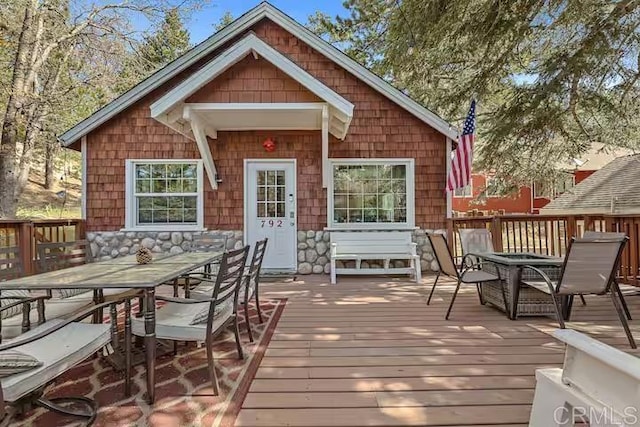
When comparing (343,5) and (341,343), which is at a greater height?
(343,5)

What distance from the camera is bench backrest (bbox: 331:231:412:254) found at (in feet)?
22.7

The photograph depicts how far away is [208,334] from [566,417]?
191 centimetres

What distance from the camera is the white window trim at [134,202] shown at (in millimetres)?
7199

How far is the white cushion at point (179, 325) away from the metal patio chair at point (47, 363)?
0.17m

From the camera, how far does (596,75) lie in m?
6.07

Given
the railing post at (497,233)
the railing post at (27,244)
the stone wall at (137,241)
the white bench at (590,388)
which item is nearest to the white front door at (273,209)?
the stone wall at (137,241)

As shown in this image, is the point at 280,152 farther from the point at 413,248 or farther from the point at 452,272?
the point at 452,272

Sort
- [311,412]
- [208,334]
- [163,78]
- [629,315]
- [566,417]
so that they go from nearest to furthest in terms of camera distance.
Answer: [566,417]
[311,412]
[208,334]
[629,315]
[163,78]

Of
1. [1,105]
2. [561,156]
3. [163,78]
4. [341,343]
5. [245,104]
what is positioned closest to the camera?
[341,343]

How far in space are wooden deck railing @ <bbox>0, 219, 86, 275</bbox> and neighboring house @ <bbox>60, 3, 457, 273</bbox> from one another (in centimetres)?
66

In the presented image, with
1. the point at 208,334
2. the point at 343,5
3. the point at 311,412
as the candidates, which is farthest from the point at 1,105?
the point at 311,412

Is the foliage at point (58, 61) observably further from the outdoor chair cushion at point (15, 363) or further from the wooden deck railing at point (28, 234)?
the outdoor chair cushion at point (15, 363)

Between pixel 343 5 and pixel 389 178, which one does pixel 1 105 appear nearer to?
pixel 343 5

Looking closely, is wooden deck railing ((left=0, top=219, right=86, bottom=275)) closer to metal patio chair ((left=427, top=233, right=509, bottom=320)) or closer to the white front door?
the white front door
